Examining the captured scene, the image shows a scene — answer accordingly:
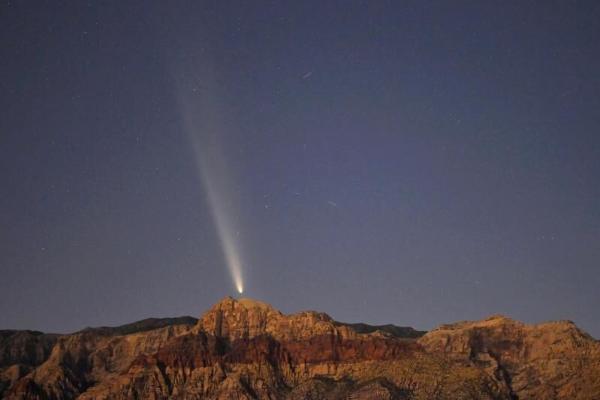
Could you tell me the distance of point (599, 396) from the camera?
198875 mm
